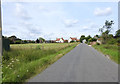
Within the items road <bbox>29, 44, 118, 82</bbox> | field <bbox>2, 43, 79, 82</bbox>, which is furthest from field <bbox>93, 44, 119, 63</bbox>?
field <bbox>2, 43, 79, 82</bbox>

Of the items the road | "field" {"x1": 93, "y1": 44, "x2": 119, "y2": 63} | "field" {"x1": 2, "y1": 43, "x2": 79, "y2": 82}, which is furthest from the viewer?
"field" {"x1": 93, "y1": 44, "x2": 119, "y2": 63}

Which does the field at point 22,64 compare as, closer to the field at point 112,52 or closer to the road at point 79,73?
the road at point 79,73

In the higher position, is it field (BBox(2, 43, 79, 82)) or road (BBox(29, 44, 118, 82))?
field (BBox(2, 43, 79, 82))

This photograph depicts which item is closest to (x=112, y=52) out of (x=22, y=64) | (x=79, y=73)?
(x=79, y=73)

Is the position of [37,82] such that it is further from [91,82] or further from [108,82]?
[108,82]

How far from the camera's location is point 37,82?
3.86 meters

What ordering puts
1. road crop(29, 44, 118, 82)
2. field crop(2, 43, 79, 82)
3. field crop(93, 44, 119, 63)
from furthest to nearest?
field crop(93, 44, 119, 63), field crop(2, 43, 79, 82), road crop(29, 44, 118, 82)

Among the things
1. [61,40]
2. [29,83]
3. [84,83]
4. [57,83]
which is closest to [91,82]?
[84,83]

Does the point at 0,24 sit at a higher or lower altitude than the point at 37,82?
higher

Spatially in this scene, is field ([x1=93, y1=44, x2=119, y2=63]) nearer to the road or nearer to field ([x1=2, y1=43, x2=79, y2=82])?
the road

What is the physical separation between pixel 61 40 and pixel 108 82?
4785 inches

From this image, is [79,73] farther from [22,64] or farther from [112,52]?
[112,52]

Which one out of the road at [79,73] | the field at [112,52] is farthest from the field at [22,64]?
the field at [112,52]

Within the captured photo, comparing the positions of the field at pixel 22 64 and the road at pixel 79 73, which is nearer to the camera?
the road at pixel 79 73
